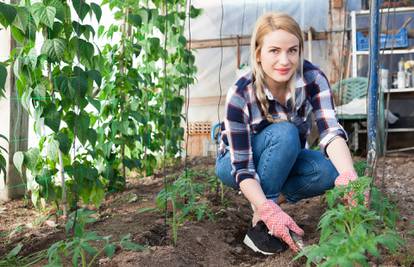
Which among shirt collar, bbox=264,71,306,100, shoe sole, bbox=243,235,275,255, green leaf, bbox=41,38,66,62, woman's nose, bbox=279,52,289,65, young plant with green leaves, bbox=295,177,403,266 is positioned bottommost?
shoe sole, bbox=243,235,275,255

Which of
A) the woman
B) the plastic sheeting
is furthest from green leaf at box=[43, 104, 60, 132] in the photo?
the plastic sheeting

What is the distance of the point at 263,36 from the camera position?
182 centimetres

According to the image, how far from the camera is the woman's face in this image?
1751 mm

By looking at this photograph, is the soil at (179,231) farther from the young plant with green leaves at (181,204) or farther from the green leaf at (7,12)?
the green leaf at (7,12)

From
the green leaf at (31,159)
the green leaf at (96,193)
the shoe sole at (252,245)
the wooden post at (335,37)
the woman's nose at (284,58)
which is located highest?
the wooden post at (335,37)

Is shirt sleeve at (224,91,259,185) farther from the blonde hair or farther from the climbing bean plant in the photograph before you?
the climbing bean plant

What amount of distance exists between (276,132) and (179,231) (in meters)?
0.58

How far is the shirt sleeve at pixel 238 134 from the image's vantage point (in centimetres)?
190

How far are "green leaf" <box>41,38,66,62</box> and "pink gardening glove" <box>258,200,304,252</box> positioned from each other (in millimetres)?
1049

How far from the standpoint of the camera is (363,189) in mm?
1338

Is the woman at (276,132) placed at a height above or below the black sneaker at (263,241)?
above

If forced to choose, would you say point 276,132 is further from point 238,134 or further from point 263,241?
point 263,241

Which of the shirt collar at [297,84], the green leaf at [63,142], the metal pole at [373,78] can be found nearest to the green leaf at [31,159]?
the green leaf at [63,142]

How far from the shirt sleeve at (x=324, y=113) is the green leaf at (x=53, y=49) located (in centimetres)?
106
